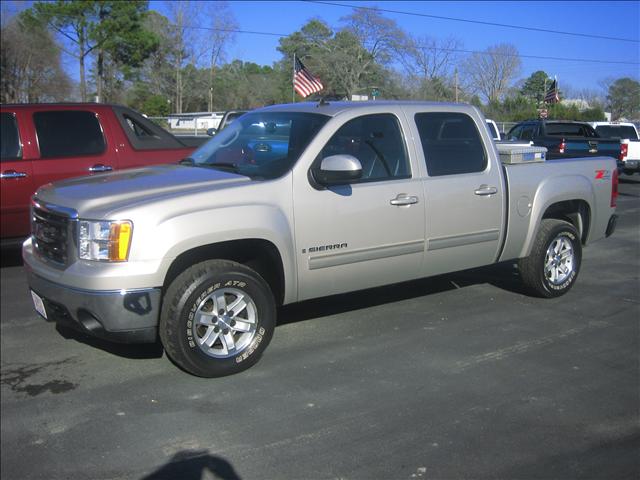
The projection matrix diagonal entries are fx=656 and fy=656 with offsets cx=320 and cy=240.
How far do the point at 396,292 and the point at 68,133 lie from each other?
422 cm

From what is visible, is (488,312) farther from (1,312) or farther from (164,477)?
(1,312)

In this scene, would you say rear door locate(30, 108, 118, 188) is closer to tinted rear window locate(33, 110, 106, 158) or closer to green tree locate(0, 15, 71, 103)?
tinted rear window locate(33, 110, 106, 158)

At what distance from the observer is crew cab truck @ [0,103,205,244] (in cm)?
727

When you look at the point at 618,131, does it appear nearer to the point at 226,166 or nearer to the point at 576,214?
the point at 576,214

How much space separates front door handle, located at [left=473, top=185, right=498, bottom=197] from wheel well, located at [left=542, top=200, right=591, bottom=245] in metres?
1.15

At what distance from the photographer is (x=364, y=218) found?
5.04 metres

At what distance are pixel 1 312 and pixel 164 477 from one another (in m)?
3.60

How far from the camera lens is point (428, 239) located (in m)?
5.46

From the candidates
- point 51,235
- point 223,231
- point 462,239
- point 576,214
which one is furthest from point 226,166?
point 576,214

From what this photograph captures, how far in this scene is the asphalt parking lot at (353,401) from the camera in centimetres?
348

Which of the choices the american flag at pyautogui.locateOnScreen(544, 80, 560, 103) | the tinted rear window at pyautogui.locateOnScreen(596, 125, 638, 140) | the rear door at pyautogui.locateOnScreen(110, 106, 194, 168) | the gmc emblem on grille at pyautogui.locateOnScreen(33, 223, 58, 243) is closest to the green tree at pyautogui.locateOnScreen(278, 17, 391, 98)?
the american flag at pyautogui.locateOnScreen(544, 80, 560, 103)

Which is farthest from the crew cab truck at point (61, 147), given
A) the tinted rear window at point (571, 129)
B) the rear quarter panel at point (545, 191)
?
the tinted rear window at point (571, 129)

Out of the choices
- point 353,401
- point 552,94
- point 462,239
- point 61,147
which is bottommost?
point 353,401

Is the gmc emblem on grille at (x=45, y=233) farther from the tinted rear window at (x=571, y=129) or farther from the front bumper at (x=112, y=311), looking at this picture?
the tinted rear window at (x=571, y=129)
